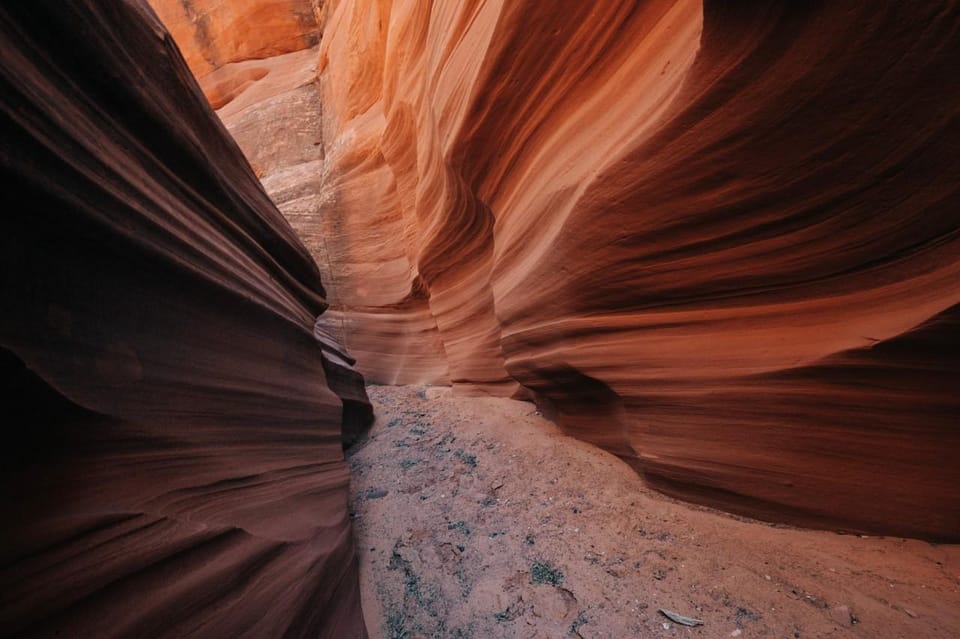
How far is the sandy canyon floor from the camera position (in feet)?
3.81

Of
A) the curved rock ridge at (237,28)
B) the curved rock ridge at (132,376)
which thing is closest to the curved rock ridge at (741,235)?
the curved rock ridge at (132,376)

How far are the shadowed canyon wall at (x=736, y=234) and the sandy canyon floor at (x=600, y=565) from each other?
0.14m

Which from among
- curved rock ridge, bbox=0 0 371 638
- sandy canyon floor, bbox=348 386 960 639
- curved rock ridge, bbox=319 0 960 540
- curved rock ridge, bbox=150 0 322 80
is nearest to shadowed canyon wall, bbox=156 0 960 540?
curved rock ridge, bbox=319 0 960 540

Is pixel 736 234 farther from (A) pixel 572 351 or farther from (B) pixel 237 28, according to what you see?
(B) pixel 237 28

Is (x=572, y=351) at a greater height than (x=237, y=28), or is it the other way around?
(x=237, y=28)

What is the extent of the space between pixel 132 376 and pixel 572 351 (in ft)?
6.68

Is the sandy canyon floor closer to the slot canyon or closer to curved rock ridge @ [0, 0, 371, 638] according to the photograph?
the slot canyon

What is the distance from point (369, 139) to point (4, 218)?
6.46m

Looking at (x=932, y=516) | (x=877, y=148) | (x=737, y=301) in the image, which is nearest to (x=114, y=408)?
(x=737, y=301)

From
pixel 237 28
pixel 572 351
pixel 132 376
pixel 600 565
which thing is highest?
pixel 237 28

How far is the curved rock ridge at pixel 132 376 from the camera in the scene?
83cm

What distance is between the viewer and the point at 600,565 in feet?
5.12

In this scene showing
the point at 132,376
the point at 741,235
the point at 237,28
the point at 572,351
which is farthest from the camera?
the point at 237,28

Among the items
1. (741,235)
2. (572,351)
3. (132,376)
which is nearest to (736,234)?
(741,235)
